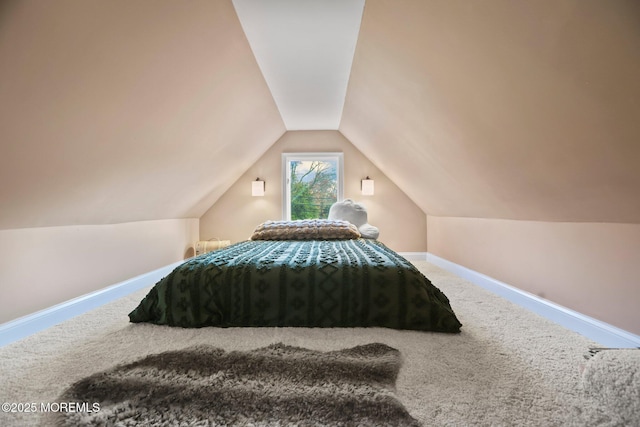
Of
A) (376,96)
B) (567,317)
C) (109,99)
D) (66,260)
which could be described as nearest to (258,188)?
(376,96)

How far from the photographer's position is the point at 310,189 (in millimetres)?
4449

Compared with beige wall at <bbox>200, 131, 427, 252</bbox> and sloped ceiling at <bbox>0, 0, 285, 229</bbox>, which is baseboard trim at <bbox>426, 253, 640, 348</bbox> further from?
sloped ceiling at <bbox>0, 0, 285, 229</bbox>

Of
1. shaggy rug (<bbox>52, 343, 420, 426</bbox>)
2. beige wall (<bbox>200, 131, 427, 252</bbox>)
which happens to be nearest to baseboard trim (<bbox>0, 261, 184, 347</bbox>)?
shaggy rug (<bbox>52, 343, 420, 426</bbox>)

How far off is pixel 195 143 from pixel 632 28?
101 inches

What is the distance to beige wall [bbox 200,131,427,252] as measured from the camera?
425 centimetres

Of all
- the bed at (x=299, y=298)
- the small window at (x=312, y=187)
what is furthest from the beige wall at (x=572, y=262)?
the small window at (x=312, y=187)

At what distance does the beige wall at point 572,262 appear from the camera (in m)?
→ 1.44

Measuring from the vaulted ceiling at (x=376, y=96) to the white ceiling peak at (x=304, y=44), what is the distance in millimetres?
45

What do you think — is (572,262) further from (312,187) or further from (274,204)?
(274,204)

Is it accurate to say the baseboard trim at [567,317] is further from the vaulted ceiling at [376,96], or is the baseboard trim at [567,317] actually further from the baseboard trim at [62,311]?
the baseboard trim at [62,311]

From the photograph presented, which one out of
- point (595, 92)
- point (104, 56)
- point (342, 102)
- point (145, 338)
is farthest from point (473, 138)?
point (145, 338)

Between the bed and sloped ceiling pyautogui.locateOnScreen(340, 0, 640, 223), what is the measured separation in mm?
864

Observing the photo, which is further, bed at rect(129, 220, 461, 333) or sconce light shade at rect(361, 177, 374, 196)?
sconce light shade at rect(361, 177, 374, 196)

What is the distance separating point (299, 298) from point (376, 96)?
1810 mm
